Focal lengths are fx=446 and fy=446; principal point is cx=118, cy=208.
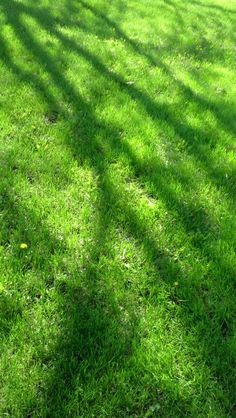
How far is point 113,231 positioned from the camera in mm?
3801

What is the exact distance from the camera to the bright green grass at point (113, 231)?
9.20ft

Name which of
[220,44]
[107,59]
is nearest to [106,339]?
[107,59]

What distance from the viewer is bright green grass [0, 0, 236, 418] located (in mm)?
2805

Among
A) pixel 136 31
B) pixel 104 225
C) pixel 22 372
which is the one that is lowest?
pixel 22 372

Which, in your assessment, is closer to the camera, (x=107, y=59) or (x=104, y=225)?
Result: (x=104, y=225)

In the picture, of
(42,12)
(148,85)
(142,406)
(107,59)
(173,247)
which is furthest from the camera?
(42,12)

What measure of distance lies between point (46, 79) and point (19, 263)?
10.2 feet

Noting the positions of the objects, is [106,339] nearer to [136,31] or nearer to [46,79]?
[46,79]

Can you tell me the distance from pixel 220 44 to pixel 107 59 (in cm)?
274

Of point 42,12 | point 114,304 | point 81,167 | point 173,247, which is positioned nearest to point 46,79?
point 81,167

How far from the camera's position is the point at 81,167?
4414 millimetres

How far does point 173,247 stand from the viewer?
379 centimetres

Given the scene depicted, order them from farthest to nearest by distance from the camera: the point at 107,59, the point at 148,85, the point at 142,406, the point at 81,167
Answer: the point at 107,59 < the point at 148,85 < the point at 81,167 < the point at 142,406

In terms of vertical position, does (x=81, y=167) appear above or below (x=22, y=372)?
above
